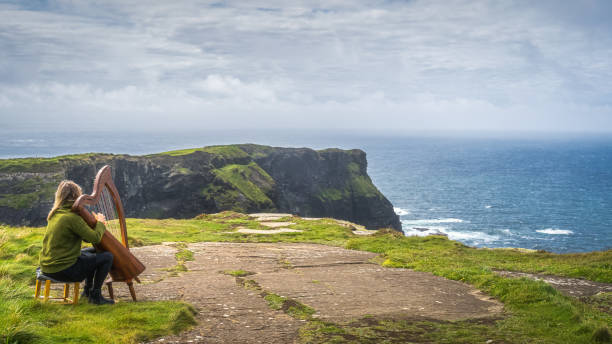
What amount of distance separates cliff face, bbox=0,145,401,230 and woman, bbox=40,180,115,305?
6914 cm

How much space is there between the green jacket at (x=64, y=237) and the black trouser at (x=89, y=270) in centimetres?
12

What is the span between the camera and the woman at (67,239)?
26.7 feet

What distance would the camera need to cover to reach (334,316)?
A: 30.4ft

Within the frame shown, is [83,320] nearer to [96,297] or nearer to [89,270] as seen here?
[96,297]

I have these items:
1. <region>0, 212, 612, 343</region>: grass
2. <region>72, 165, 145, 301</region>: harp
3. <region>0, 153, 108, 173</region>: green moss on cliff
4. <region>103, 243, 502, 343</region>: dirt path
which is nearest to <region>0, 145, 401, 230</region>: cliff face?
<region>0, 153, 108, 173</region>: green moss on cliff

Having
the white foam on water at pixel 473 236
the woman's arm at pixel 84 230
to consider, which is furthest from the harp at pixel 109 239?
the white foam on water at pixel 473 236

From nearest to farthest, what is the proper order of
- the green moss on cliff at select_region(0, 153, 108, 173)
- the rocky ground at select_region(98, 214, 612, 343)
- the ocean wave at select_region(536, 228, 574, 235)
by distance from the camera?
the rocky ground at select_region(98, 214, 612, 343)
the green moss on cliff at select_region(0, 153, 108, 173)
the ocean wave at select_region(536, 228, 574, 235)

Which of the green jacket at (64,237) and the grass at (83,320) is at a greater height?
the green jacket at (64,237)

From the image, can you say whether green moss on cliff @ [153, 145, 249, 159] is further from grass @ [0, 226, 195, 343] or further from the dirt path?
grass @ [0, 226, 195, 343]

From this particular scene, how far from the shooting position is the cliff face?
71250mm

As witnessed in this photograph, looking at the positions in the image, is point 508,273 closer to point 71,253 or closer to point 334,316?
point 334,316

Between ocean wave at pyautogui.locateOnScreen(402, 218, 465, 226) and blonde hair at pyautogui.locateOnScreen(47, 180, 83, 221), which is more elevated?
blonde hair at pyautogui.locateOnScreen(47, 180, 83, 221)

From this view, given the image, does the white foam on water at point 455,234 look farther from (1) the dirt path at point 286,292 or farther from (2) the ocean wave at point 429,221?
(1) the dirt path at point 286,292

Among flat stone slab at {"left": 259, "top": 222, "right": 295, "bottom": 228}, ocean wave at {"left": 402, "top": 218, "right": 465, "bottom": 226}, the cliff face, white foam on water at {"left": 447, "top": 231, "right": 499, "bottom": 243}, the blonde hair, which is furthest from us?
ocean wave at {"left": 402, "top": 218, "right": 465, "bottom": 226}
